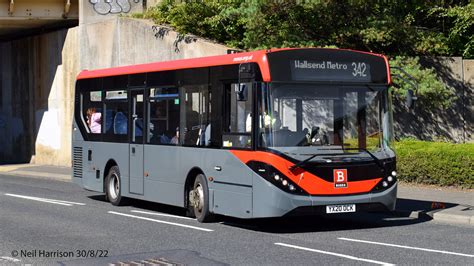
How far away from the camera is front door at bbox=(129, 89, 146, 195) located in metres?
16.2

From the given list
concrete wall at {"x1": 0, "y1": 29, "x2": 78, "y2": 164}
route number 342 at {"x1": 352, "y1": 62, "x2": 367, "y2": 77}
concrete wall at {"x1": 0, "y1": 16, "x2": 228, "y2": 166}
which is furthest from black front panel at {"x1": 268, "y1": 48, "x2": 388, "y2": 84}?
concrete wall at {"x1": 0, "y1": 29, "x2": 78, "y2": 164}

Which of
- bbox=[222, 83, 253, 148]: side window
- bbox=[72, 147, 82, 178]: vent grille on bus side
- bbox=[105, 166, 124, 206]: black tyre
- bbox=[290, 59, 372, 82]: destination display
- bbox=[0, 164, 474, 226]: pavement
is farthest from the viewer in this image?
bbox=[72, 147, 82, 178]: vent grille on bus side

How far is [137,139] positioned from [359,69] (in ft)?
17.2

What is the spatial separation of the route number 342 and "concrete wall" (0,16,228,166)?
11056mm

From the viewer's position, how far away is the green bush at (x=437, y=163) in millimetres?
18422

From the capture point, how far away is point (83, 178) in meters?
18.9

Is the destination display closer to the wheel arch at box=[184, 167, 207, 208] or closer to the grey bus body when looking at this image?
the grey bus body

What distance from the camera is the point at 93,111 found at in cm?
1841

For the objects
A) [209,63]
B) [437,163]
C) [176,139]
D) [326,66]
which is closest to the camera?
[326,66]

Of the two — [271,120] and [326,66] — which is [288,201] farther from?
[326,66]

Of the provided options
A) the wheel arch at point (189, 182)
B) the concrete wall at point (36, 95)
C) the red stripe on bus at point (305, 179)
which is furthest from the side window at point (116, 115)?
the concrete wall at point (36, 95)

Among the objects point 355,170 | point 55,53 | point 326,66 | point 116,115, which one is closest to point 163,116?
point 116,115

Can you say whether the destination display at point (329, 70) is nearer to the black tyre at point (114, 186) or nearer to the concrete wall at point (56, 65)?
the black tyre at point (114, 186)

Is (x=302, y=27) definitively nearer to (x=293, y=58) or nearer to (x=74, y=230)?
(x=293, y=58)
